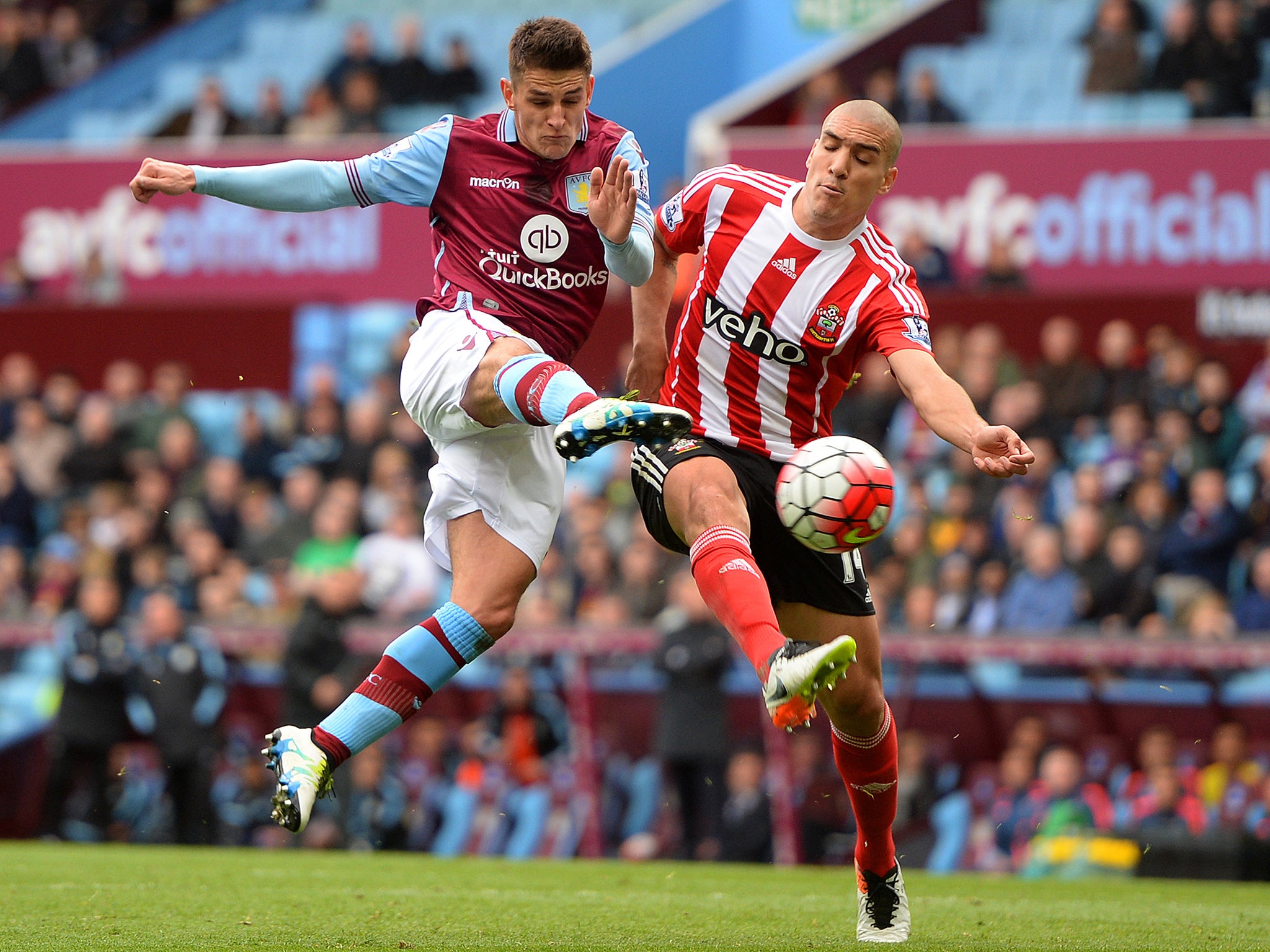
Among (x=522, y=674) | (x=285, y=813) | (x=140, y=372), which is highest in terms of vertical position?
(x=140, y=372)

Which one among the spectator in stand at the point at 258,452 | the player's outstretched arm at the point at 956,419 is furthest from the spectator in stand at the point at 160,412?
the player's outstretched arm at the point at 956,419

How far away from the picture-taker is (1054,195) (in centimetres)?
1302

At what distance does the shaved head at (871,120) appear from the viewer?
5805 mm

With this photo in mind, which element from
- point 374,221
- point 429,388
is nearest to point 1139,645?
point 429,388

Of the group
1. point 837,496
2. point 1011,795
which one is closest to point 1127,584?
point 1011,795

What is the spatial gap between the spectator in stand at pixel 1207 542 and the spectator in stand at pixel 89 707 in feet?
22.2

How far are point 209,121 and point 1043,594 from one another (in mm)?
10807

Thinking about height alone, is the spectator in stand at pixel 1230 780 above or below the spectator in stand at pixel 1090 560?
below

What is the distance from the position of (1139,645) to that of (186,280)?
855cm

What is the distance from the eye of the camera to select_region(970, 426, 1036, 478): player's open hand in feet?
16.8

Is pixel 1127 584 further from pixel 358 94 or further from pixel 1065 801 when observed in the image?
pixel 358 94

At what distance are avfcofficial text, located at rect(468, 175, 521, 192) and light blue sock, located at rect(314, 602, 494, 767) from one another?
56.1 inches

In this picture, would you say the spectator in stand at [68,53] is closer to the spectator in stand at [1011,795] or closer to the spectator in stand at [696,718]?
the spectator in stand at [696,718]

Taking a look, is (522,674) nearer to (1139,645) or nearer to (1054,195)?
(1139,645)
